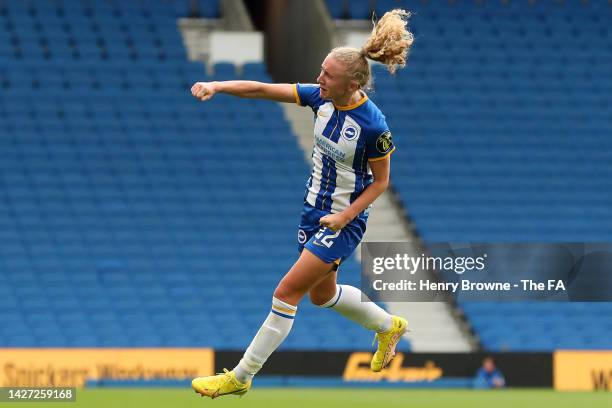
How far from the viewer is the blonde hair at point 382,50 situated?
20.3 ft

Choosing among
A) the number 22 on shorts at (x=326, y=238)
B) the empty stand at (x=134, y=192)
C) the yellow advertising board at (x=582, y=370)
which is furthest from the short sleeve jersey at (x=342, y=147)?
the empty stand at (x=134, y=192)

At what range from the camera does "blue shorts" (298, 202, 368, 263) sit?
6383mm

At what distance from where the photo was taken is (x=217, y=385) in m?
6.43

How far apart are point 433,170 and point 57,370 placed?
5.50 metres

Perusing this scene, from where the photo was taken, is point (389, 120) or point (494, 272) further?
point (389, 120)

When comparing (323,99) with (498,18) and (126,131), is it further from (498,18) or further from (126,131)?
(498,18)

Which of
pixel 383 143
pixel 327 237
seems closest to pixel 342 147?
pixel 383 143

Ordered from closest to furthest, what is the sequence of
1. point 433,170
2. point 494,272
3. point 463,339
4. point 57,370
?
point 494,272
point 57,370
point 463,339
point 433,170

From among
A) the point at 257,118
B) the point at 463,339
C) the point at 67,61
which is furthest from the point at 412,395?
the point at 67,61

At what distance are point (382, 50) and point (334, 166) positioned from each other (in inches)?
27.7

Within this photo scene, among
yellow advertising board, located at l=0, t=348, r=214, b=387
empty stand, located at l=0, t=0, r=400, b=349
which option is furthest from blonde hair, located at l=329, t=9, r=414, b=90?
empty stand, located at l=0, t=0, r=400, b=349

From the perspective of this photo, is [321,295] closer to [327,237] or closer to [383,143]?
[327,237]

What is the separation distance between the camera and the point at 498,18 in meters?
16.9

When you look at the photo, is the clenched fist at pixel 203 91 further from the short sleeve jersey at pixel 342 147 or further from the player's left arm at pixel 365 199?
the player's left arm at pixel 365 199
